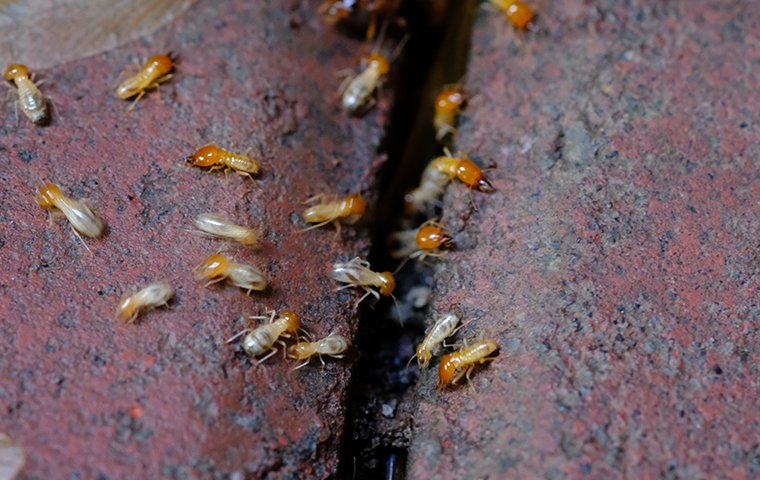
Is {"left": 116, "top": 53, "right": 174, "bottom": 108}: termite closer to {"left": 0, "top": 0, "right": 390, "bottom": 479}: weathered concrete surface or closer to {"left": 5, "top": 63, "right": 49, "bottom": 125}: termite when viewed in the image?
{"left": 0, "top": 0, "right": 390, "bottom": 479}: weathered concrete surface

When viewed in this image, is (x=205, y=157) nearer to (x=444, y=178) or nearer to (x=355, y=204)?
(x=355, y=204)

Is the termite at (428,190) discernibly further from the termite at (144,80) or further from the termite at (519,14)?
the termite at (144,80)

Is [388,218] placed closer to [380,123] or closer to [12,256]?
[380,123]

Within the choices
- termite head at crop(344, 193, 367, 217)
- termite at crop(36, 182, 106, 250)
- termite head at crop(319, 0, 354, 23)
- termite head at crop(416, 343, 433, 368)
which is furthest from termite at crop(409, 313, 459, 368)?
termite head at crop(319, 0, 354, 23)

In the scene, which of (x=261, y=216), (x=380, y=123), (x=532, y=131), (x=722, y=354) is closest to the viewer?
(x=722, y=354)

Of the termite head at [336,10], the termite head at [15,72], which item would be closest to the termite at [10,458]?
the termite head at [15,72]

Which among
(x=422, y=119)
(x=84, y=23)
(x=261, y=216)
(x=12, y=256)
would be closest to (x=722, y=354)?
(x=261, y=216)
